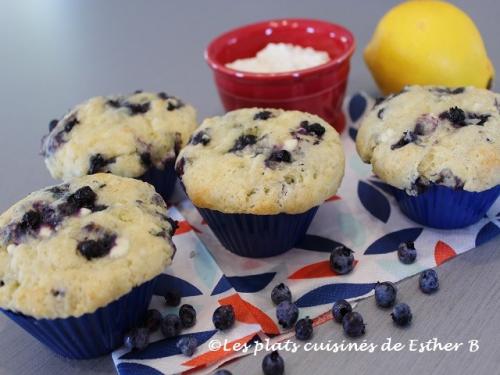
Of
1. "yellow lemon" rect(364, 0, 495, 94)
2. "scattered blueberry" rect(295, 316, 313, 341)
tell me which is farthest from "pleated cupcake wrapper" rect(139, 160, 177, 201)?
"yellow lemon" rect(364, 0, 495, 94)

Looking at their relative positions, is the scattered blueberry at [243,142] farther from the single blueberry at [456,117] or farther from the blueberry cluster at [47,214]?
the single blueberry at [456,117]

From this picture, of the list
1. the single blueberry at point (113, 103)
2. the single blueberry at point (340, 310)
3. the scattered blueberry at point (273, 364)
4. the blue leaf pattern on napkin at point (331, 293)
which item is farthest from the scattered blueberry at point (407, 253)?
the single blueberry at point (113, 103)

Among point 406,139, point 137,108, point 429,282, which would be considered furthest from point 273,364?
point 137,108

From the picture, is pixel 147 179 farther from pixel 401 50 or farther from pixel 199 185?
pixel 401 50

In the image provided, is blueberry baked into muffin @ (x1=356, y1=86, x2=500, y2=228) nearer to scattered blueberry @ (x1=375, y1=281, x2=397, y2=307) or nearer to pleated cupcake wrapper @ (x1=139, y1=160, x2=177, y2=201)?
scattered blueberry @ (x1=375, y1=281, x2=397, y2=307)

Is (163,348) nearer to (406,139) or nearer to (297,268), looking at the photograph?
(297,268)
